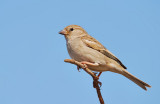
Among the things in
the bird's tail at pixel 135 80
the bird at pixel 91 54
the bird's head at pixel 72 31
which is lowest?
the bird's tail at pixel 135 80

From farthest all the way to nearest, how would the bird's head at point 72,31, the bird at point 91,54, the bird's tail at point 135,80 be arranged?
1. the bird's head at point 72,31
2. the bird at point 91,54
3. the bird's tail at point 135,80

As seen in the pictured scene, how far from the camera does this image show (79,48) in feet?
18.6

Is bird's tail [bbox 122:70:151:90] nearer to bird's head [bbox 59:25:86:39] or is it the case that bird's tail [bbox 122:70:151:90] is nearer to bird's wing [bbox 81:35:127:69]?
bird's wing [bbox 81:35:127:69]

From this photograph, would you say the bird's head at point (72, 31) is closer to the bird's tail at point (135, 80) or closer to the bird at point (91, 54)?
the bird at point (91, 54)

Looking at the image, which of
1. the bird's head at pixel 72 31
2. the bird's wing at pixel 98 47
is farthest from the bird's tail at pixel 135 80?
the bird's head at pixel 72 31

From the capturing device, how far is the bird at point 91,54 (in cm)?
556

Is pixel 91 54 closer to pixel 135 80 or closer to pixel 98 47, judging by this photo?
pixel 98 47

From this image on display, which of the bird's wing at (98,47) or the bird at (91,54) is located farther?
the bird's wing at (98,47)

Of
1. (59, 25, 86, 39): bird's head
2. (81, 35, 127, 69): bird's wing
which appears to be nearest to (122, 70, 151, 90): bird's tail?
(81, 35, 127, 69): bird's wing

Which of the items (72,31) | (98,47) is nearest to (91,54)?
(98,47)

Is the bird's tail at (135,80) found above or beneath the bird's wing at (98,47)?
beneath

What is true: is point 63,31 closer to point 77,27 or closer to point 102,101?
point 77,27

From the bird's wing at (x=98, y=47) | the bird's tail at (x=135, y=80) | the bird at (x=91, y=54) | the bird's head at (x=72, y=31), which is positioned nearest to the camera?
the bird's tail at (x=135, y=80)

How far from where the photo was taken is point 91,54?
5707 mm
